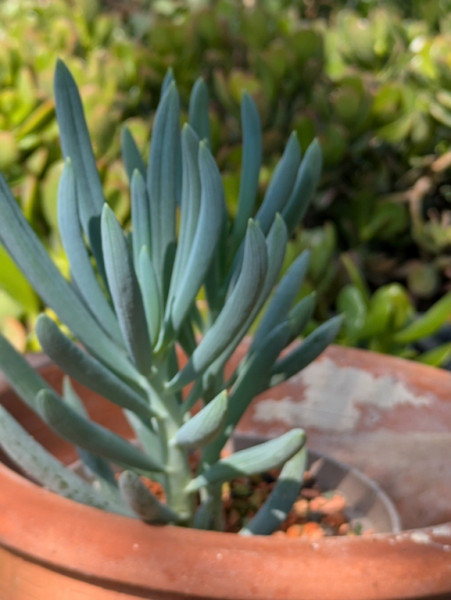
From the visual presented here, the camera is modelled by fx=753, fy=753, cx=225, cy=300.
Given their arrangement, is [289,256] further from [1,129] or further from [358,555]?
[358,555]

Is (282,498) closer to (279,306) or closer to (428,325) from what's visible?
(279,306)

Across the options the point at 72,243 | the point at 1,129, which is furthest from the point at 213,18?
the point at 72,243

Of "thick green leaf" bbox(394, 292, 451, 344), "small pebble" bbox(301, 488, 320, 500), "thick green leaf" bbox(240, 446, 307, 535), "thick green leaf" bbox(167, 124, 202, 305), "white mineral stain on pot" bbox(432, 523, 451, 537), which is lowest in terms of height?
"thick green leaf" bbox(394, 292, 451, 344)

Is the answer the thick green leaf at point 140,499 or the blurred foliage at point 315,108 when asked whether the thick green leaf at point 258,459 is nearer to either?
the thick green leaf at point 140,499

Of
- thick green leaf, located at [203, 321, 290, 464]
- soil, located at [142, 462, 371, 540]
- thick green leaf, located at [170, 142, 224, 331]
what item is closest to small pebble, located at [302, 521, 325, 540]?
soil, located at [142, 462, 371, 540]

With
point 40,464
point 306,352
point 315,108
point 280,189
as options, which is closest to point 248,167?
point 280,189

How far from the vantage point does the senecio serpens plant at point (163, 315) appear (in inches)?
17.0

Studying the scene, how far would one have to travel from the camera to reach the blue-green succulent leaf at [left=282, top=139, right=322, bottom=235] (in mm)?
537

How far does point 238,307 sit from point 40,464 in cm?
16

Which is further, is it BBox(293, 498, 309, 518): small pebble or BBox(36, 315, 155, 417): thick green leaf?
BBox(293, 498, 309, 518): small pebble

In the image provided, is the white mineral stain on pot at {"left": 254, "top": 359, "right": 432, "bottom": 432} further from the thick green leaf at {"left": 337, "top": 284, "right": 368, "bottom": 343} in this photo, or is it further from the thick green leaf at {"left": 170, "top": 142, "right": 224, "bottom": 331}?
the thick green leaf at {"left": 337, "top": 284, "right": 368, "bottom": 343}

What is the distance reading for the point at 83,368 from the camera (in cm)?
43

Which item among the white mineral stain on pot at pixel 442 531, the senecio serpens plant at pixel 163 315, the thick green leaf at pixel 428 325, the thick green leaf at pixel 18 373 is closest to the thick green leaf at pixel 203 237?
the senecio serpens plant at pixel 163 315

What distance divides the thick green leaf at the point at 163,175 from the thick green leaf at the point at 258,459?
0.13 metres
